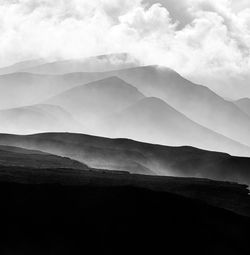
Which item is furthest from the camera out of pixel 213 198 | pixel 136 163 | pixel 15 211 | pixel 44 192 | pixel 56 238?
pixel 136 163

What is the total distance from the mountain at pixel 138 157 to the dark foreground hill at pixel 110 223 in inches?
1560

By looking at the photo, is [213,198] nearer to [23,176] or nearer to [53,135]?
[23,176]

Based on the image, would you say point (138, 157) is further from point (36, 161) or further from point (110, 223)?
point (110, 223)

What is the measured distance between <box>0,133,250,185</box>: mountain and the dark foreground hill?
39.6 meters

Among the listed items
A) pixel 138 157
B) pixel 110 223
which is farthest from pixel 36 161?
pixel 110 223

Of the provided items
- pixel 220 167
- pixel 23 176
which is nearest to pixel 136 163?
pixel 220 167

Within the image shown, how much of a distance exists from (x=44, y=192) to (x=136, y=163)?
149ft

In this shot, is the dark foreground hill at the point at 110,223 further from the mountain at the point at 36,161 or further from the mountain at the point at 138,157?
the mountain at the point at 138,157

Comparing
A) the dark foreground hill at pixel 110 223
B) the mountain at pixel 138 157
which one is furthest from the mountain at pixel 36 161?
the dark foreground hill at pixel 110 223

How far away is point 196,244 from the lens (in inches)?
1122

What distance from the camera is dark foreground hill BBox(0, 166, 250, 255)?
26.7 meters

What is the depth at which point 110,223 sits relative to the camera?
2912 cm

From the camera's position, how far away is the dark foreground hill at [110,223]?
87.7 feet

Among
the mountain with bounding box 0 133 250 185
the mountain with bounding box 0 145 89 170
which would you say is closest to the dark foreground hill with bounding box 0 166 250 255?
the mountain with bounding box 0 145 89 170
